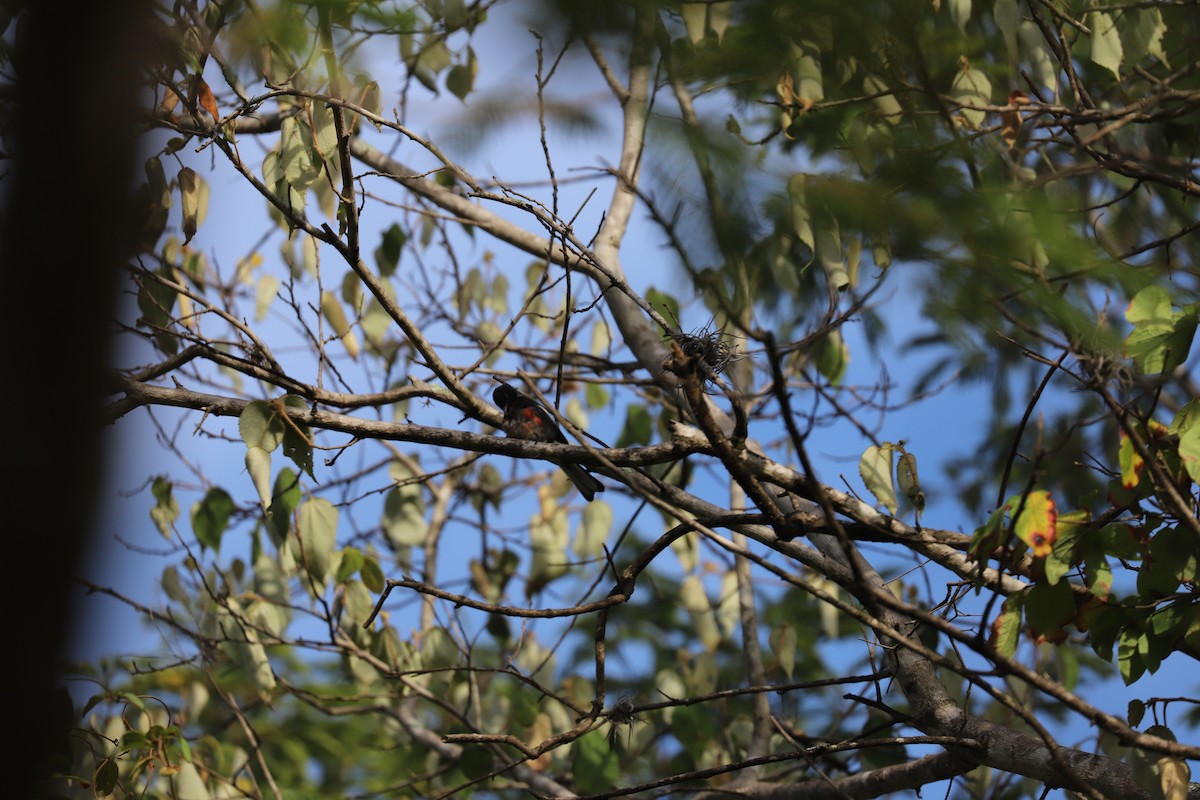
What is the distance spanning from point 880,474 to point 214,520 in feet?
8.90

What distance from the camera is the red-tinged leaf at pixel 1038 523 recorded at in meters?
1.97

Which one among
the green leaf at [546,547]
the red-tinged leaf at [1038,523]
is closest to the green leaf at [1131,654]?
the red-tinged leaf at [1038,523]

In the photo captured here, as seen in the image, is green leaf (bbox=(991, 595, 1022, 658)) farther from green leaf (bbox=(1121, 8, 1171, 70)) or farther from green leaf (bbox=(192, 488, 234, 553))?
green leaf (bbox=(192, 488, 234, 553))

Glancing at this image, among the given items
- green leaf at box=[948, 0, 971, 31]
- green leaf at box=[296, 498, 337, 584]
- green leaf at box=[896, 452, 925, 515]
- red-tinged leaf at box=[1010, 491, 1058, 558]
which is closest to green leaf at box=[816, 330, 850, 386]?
green leaf at box=[948, 0, 971, 31]

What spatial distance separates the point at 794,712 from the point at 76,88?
455cm

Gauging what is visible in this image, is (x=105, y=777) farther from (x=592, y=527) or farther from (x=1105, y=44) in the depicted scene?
(x=1105, y=44)

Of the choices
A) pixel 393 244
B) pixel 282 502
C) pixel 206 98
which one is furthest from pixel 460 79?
pixel 282 502

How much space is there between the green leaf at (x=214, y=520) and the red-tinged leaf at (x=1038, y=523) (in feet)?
10.4

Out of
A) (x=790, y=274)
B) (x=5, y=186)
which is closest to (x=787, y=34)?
(x=5, y=186)

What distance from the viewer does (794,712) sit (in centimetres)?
495

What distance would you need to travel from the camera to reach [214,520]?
4.12 meters

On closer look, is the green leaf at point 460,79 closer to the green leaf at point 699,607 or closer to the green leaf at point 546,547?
the green leaf at point 546,547

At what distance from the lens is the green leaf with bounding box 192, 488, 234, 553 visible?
4102 mm

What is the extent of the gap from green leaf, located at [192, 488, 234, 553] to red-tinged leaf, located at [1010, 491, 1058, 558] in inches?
124
